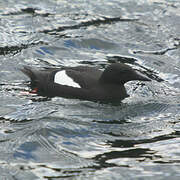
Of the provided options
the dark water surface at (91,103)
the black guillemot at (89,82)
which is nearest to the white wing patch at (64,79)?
the black guillemot at (89,82)

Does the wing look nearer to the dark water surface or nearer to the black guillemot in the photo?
the black guillemot

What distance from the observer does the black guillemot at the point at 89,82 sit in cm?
784

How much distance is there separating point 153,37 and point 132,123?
410cm

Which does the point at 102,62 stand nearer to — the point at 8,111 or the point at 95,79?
the point at 95,79

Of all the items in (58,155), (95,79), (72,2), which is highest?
(72,2)

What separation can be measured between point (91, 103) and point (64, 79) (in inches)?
23.1

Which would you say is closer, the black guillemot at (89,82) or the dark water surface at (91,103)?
the dark water surface at (91,103)

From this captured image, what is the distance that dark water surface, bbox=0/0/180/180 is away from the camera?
5836 mm

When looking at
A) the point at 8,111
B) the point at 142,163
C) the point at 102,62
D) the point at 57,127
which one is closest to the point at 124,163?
the point at 142,163

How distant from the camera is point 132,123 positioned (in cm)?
717

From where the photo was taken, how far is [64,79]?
312 inches

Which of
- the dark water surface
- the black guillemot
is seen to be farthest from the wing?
the dark water surface

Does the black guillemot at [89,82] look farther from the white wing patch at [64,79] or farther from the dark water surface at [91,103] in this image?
the dark water surface at [91,103]

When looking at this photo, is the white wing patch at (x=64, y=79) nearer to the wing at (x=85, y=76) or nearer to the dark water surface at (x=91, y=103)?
the wing at (x=85, y=76)
